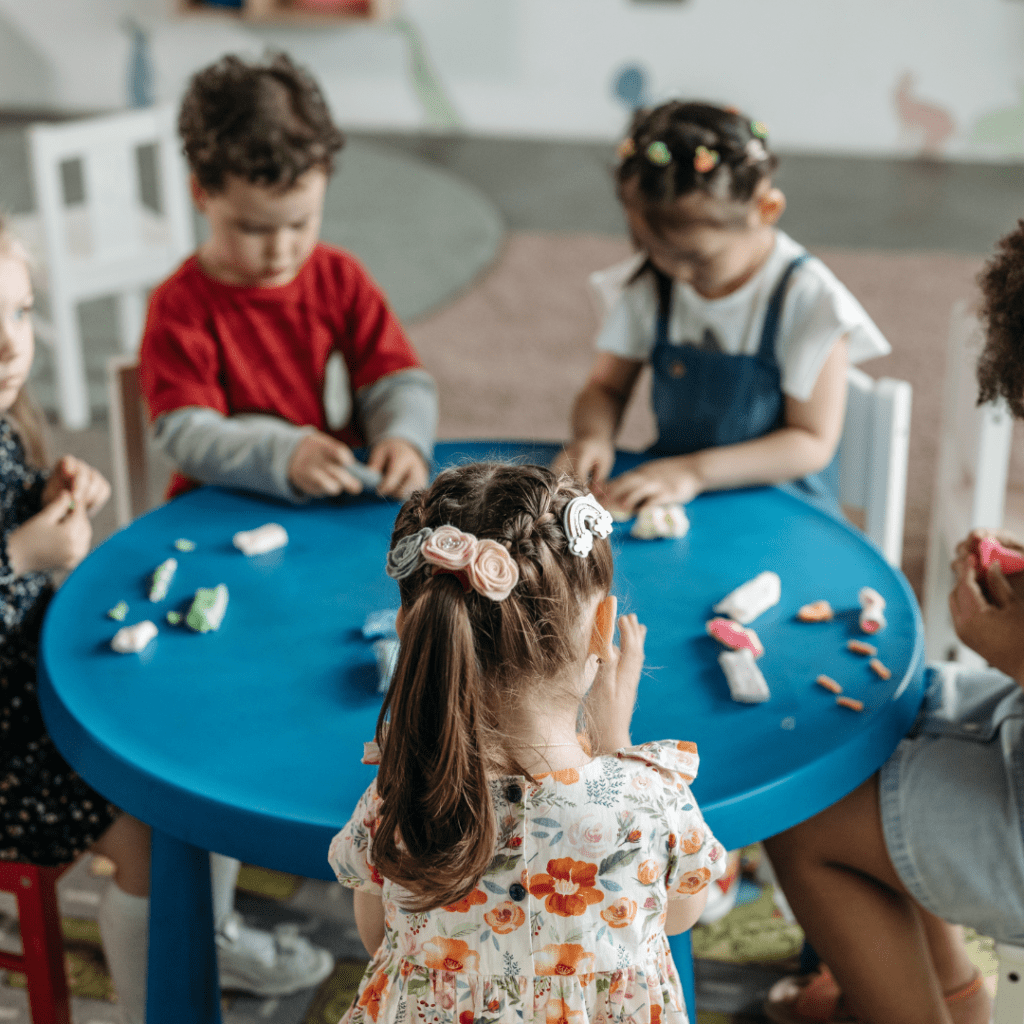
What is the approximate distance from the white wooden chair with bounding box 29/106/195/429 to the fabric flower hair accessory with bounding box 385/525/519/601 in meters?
2.35

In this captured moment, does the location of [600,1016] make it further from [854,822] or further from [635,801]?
[854,822]

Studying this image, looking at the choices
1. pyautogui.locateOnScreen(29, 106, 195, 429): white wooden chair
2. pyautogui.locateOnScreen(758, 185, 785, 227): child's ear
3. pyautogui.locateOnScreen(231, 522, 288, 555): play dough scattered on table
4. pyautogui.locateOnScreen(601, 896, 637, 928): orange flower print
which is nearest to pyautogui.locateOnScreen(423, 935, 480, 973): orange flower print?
pyautogui.locateOnScreen(601, 896, 637, 928): orange flower print

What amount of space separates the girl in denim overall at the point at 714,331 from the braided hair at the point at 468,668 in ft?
1.82

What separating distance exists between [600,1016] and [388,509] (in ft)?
2.25

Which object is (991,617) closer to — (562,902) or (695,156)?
(562,902)

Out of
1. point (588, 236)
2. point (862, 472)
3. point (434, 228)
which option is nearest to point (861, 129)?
point (588, 236)

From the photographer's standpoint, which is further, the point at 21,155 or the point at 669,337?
the point at 21,155

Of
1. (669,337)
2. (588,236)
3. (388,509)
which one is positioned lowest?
(588,236)

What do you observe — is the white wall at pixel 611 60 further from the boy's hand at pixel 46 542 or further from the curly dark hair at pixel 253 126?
the boy's hand at pixel 46 542

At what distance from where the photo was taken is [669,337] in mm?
1696

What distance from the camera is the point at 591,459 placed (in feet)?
5.11

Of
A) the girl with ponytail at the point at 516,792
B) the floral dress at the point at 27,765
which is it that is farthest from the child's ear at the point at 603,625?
the floral dress at the point at 27,765

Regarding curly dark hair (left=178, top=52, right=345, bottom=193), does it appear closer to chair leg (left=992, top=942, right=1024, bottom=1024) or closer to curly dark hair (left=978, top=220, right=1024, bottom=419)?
curly dark hair (left=978, top=220, right=1024, bottom=419)

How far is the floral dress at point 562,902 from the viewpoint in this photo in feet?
2.89
